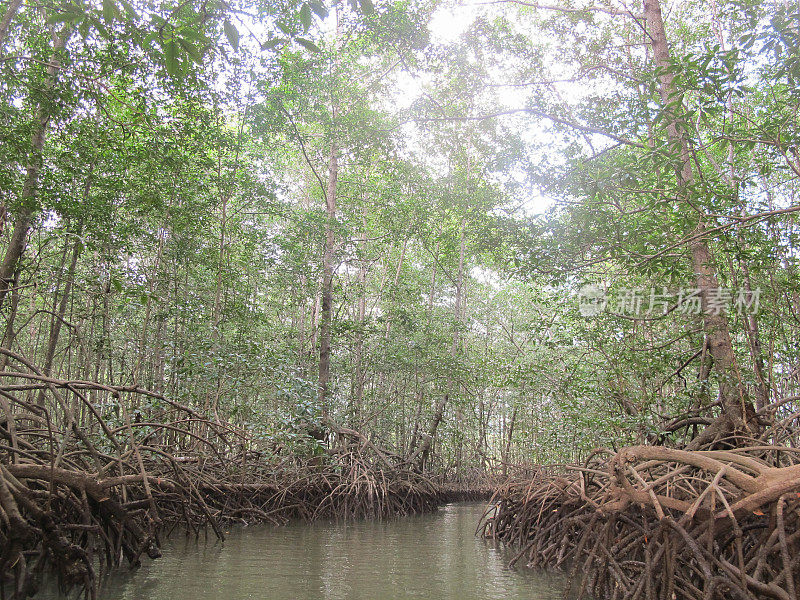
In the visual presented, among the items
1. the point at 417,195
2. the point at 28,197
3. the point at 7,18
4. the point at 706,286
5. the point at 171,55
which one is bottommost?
the point at 171,55

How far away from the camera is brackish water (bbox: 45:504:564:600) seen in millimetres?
3643

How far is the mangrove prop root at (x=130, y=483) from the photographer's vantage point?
3.00 metres

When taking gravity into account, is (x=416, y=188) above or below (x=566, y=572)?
above

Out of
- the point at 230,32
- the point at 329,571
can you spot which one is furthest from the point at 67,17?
the point at 329,571

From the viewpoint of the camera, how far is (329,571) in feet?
14.5

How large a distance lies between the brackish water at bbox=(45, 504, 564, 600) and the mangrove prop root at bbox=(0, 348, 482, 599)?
27 cm

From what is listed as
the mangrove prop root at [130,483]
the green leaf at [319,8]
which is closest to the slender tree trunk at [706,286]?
the green leaf at [319,8]

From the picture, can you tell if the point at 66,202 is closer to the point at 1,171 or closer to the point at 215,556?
the point at 1,171

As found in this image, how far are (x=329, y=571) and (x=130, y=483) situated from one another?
182cm

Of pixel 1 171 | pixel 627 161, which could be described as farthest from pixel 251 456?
pixel 627 161

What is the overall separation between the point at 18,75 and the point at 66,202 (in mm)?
1570

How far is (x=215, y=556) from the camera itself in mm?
4898

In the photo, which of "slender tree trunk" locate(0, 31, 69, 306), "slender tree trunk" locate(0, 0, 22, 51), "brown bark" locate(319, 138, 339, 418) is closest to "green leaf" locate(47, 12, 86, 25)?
"slender tree trunk" locate(0, 0, 22, 51)

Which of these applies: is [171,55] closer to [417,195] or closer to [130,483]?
[130,483]
